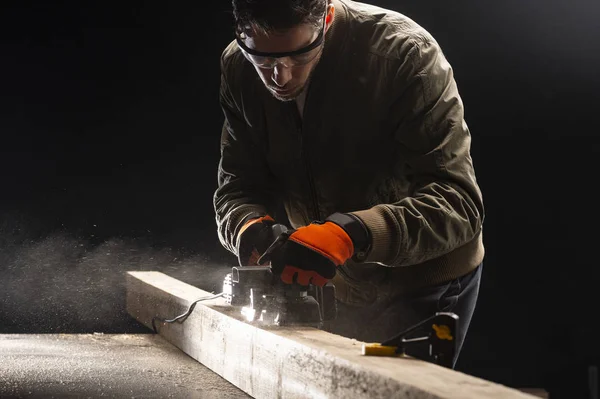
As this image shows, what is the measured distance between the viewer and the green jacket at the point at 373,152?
245cm

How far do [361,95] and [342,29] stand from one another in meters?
0.23

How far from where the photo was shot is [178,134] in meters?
5.42

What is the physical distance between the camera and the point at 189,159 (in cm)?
546

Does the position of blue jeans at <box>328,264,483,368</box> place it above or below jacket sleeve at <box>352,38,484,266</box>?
below

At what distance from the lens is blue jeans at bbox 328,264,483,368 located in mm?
2793

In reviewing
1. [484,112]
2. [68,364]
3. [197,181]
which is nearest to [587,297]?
[484,112]

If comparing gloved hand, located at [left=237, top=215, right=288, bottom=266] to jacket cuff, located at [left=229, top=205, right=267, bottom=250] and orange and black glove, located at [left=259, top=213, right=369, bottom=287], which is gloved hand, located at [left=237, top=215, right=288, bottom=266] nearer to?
jacket cuff, located at [left=229, top=205, right=267, bottom=250]

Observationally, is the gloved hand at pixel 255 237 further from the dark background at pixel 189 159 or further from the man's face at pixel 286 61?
the dark background at pixel 189 159

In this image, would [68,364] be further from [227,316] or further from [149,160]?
[149,160]

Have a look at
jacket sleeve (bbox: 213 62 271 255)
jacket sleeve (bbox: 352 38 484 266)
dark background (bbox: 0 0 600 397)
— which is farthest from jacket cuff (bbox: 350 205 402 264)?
dark background (bbox: 0 0 600 397)

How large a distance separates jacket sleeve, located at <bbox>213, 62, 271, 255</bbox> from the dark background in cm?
218

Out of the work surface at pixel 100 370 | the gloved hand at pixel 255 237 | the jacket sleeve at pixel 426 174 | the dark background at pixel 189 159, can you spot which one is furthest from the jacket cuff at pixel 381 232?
the dark background at pixel 189 159

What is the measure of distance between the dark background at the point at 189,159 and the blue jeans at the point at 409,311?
2.40 m

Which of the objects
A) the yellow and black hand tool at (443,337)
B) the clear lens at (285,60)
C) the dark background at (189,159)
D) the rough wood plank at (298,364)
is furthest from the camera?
Answer: the dark background at (189,159)
